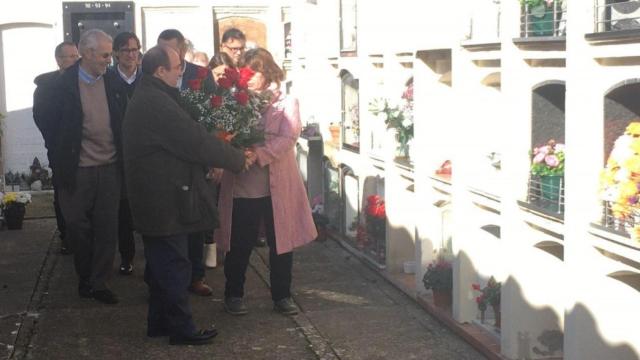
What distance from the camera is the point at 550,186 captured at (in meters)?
5.79

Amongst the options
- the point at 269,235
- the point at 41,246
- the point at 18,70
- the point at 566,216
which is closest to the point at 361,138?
the point at 269,235

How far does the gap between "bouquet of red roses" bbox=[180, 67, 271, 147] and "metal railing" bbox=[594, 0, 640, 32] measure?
2.61m

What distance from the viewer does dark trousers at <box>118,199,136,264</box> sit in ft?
28.5

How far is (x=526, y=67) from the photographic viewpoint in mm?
6047

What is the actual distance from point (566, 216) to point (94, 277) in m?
3.81

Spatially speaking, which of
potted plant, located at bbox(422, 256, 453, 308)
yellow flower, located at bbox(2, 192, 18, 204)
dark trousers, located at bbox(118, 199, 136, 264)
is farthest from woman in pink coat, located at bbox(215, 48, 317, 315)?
yellow flower, located at bbox(2, 192, 18, 204)

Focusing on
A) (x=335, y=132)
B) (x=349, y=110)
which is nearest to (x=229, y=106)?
(x=349, y=110)

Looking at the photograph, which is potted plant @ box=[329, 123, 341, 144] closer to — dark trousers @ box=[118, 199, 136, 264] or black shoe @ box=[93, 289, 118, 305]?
dark trousers @ box=[118, 199, 136, 264]

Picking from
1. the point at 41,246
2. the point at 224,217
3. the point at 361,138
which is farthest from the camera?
the point at 41,246

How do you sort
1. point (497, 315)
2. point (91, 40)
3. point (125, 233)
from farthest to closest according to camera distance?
point (125, 233) → point (91, 40) → point (497, 315)

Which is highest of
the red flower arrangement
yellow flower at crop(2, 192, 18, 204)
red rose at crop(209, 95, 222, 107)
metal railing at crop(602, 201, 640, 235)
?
red rose at crop(209, 95, 222, 107)

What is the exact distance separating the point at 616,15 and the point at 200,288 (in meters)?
4.20

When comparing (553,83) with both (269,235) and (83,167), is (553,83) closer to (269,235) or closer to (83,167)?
(269,235)

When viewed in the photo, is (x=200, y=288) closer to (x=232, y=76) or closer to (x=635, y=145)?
(x=232, y=76)
